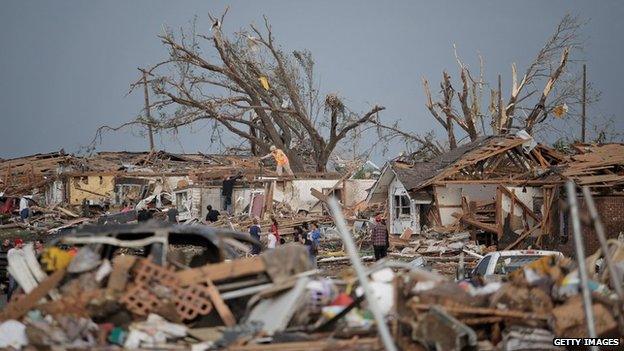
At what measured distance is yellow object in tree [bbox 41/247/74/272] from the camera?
30.6 feet

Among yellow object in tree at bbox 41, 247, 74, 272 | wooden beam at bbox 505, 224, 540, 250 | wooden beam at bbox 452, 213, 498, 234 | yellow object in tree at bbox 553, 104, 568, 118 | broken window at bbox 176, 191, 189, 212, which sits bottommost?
wooden beam at bbox 505, 224, 540, 250

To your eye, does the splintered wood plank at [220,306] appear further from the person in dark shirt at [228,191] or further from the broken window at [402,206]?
the person in dark shirt at [228,191]

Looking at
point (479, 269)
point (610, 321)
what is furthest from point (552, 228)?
point (610, 321)

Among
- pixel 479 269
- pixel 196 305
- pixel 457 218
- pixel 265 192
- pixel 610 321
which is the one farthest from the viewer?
pixel 265 192

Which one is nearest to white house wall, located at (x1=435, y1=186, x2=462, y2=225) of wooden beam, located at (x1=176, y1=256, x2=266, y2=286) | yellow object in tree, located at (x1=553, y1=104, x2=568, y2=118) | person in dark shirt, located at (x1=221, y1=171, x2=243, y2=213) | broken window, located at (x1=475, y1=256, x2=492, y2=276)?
person in dark shirt, located at (x1=221, y1=171, x2=243, y2=213)

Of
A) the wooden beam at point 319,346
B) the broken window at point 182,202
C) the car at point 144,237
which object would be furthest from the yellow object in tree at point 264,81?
the wooden beam at point 319,346

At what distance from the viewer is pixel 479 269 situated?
16516 mm

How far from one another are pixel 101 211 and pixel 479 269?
30779 mm

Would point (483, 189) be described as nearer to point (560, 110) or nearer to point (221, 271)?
point (560, 110)

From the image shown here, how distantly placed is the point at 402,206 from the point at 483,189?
12.5 ft

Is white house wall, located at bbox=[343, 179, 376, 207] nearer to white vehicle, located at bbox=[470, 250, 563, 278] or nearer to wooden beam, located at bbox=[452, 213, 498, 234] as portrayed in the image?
wooden beam, located at bbox=[452, 213, 498, 234]

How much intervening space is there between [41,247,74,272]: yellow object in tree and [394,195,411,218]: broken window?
916 inches

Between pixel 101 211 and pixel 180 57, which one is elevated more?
pixel 180 57

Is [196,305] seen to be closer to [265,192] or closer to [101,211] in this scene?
[265,192]
